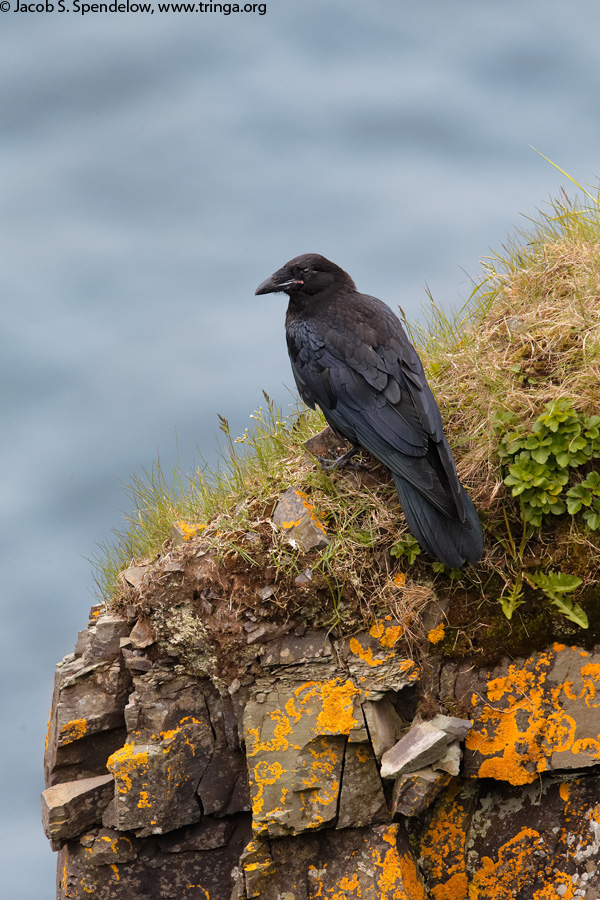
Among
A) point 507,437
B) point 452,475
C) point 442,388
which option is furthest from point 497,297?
point 452,475

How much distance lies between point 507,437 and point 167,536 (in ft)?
8.93

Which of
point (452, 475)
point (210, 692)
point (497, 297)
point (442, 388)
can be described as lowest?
point (210, 692)

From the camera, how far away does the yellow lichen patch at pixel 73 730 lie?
5.87 metres

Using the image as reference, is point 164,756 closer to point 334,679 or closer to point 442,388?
point 334,679

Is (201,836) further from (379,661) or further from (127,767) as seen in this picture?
(379,661)

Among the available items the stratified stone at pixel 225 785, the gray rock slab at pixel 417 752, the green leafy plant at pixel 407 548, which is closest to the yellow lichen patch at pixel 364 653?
the gray rock slab at pixel 417 752

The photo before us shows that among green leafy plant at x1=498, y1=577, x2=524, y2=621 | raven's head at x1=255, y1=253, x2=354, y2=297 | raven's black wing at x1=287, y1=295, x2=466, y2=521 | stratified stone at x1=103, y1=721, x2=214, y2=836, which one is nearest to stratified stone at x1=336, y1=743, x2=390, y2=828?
stratified stone at x1=103, y1=721, x2=214, y2=836

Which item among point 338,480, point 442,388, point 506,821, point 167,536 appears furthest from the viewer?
point 167,536

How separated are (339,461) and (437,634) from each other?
1278 mm

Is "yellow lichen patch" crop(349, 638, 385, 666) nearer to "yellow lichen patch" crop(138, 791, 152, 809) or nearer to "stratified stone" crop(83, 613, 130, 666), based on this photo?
"yellow lichen patch" crop(138, 791, 152, 809)

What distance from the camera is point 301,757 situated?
16.5 ft

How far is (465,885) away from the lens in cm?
493

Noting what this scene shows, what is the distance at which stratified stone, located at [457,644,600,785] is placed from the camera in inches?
186

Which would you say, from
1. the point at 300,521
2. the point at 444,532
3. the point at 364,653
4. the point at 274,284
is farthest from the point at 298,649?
the point at 274,284
